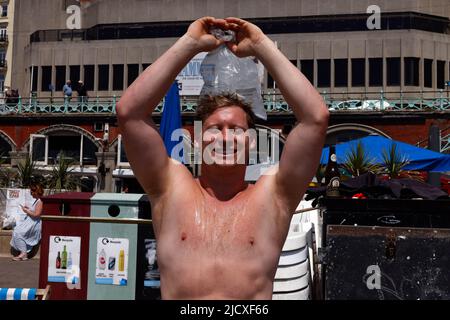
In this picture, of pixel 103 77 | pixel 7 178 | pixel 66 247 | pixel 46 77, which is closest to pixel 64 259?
pixel 66 247

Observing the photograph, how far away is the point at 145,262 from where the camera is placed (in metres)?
6.21

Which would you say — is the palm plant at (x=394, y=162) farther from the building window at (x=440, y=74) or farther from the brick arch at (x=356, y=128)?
the building window at (x=440, y=74)

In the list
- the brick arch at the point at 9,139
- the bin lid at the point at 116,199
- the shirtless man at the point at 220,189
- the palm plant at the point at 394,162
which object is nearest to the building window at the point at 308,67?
the brick arch at the point at 9,139

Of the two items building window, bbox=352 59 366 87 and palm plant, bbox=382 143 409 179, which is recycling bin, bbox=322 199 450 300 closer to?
palm plant, bbox=382 143 409 179

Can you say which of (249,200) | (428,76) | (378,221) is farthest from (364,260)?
(428,76)

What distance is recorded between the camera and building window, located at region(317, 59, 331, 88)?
1399 inches

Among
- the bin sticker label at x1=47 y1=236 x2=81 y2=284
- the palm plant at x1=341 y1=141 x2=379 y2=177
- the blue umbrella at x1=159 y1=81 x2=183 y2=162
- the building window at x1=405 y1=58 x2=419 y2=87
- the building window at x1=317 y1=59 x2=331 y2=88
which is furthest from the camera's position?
the building window at x1=317 y1=59 x2=331 y2=88

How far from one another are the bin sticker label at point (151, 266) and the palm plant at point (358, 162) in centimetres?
726

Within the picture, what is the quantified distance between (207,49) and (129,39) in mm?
37457

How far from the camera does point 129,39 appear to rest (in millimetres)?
39031

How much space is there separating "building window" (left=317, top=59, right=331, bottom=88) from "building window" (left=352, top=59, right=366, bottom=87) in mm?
1423

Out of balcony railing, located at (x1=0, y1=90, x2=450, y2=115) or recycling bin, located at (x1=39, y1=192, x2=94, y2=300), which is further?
balcony railing, located at (x1=0, y1=90, x2=450, y2=115)

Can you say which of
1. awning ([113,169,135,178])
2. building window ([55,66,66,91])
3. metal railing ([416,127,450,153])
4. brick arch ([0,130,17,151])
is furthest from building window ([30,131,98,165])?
metal railing ([416,127,450,153])
